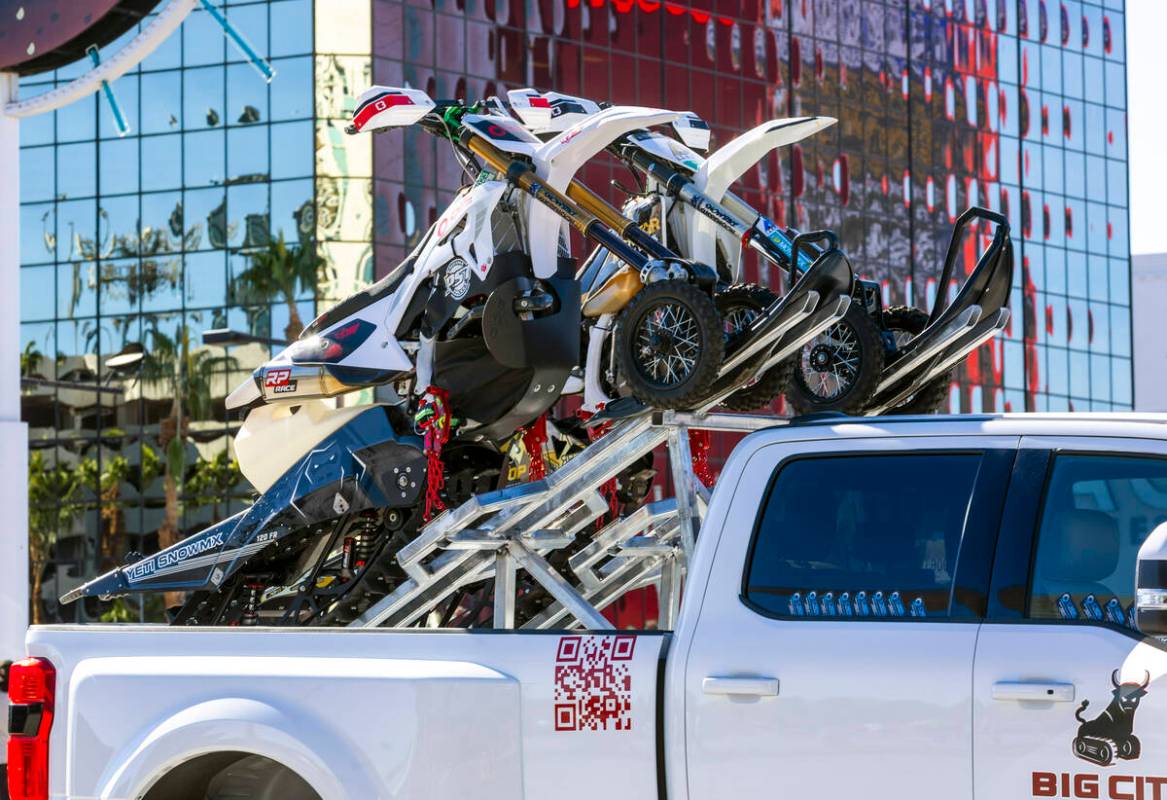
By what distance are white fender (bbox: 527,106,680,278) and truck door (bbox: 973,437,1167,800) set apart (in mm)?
4180

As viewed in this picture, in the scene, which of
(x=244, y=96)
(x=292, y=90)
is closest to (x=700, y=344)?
(x=292, y=90)

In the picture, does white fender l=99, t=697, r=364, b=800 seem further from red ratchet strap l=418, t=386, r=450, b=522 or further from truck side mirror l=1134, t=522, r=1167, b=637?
red ratchet strap l=418, t=386, r=450, b=522

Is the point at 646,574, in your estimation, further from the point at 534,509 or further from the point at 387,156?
the point at 387,156

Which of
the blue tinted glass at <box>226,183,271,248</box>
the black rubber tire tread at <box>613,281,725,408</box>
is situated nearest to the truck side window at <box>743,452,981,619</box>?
the black rubber tire tread at <box>613,281,725,408</box>

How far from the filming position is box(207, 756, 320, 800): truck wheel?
18.1ft

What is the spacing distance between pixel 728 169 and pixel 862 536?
14.3 ft

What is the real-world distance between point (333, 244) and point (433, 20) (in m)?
6.39

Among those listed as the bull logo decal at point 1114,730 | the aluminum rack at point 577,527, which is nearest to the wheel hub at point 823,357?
the aluminum rack at point 577,527

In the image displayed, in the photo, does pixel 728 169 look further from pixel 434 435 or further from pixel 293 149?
pixel 293 149

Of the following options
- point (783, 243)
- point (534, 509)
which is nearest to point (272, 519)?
point (534, 509)

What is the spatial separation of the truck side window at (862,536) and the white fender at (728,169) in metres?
3.93

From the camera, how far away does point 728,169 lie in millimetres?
9070

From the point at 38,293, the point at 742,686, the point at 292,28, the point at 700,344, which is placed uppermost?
the point at 292,28

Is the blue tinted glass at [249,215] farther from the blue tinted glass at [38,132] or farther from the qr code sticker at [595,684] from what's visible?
the qr code sticker at [595,684]
